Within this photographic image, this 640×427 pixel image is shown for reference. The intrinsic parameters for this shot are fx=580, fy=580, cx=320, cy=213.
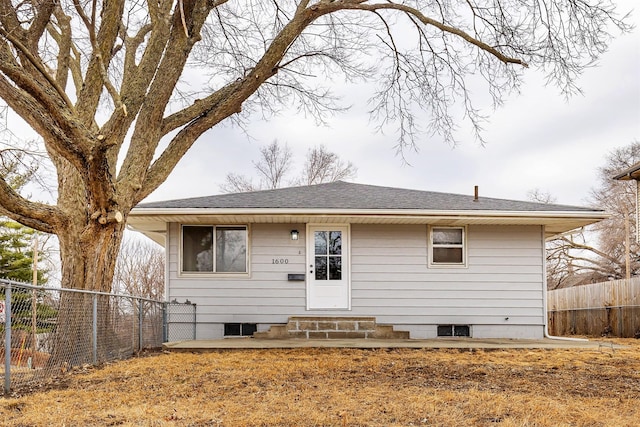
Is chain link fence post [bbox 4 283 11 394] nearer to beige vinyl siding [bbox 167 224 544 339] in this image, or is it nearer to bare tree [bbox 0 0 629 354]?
bare tree [bbox 0 0 629 354]

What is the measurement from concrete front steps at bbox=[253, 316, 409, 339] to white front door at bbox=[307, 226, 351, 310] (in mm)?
A: 480

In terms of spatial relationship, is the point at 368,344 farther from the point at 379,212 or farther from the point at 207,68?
the point at 207,68

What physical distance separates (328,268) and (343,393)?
595 centimetres

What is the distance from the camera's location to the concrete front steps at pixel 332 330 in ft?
33.4

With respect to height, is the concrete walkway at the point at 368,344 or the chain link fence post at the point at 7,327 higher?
the chain link fence post at the point at 7,327

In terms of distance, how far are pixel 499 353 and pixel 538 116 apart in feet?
39.5

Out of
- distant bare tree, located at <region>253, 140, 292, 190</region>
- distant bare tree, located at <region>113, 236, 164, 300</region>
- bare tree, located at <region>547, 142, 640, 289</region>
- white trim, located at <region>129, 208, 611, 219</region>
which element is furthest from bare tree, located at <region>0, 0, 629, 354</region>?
bare tree, located at <region>547, 142, 640, 289</region>

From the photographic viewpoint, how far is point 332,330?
10.2 meters

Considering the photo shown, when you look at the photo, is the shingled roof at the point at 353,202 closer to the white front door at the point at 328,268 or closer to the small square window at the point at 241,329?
the white front door at the point at 328,268

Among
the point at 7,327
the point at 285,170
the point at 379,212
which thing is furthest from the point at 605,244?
the point at 7,327

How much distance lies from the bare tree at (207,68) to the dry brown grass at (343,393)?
2177 millimetres

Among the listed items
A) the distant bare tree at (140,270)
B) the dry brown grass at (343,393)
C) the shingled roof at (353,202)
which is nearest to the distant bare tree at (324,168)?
the distant bare tree at (140,270)

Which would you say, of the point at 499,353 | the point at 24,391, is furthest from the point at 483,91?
the point at 24,391

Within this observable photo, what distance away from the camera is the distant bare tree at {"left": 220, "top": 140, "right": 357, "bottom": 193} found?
28.4 metres
